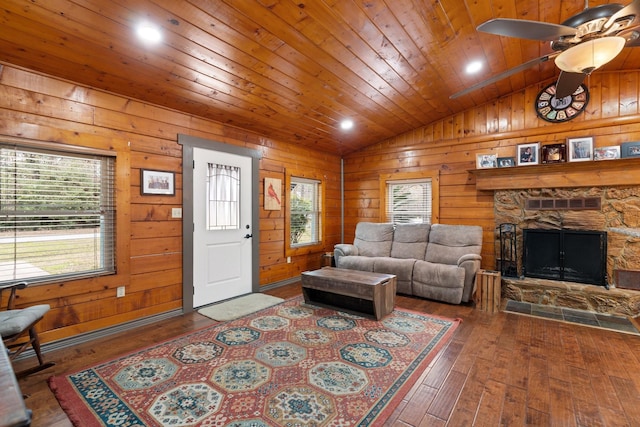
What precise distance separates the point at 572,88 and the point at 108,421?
13.6 ft

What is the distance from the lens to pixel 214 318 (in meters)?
3.38

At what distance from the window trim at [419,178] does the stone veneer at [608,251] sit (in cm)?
136

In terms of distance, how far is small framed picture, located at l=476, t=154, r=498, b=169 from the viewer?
4488 millimetres

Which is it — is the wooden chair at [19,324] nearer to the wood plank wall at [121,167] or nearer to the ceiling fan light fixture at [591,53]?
the wood plank wall at [121,167]

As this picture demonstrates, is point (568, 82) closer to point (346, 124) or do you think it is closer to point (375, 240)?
point (346, 124)

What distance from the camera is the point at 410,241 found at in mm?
4840

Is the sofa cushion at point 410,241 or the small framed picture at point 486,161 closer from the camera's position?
the small framed picture at point 486,161

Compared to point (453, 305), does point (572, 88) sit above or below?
above

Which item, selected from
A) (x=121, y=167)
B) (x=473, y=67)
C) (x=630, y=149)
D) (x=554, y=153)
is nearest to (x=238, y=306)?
(x=121, y=167)

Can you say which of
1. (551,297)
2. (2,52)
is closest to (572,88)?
(551,297)

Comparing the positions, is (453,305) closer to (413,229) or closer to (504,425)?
(413,229)

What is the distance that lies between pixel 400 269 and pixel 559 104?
3.09 metres

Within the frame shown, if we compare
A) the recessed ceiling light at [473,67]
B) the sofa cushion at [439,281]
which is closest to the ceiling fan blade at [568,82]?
the recessed ceiling light at [473,67]

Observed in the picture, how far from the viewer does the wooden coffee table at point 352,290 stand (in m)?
3.23
